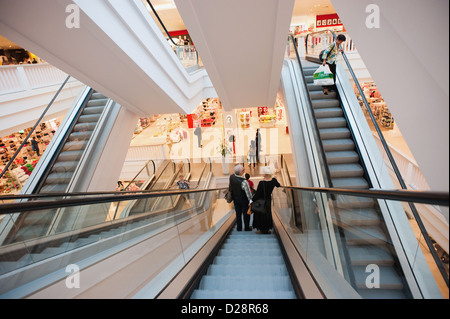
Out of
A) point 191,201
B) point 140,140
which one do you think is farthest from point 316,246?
point 140,140

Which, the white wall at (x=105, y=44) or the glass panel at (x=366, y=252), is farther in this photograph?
the white wall at (x=105, y=44)

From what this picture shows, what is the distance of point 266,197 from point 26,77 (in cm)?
615

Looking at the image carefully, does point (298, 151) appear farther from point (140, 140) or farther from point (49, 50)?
point (140, 140)

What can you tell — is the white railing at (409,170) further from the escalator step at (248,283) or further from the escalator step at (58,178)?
the escalator step at (58,178)

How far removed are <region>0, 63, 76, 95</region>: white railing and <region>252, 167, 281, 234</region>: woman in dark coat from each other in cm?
570

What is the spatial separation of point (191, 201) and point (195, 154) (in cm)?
932

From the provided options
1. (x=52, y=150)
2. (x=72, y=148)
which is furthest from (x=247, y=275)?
(x=52, y=150)

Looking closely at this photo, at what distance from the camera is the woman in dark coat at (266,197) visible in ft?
16.4

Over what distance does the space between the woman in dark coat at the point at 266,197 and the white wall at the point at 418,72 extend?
3.22 m

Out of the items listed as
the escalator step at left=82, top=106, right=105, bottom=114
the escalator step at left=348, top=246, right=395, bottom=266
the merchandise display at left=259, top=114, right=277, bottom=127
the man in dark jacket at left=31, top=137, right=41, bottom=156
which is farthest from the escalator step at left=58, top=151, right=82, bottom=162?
the merchandise display at left=259, top=114, right=277, bottom=127

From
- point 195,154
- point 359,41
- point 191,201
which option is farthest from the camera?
point 195,154

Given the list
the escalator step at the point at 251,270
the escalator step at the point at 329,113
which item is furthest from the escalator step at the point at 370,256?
the escalator step at the point at 329,113
